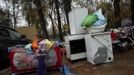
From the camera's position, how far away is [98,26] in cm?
838

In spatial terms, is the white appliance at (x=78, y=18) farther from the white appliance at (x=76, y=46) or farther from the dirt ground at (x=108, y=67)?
the dirt ground at (x=108, y=67)

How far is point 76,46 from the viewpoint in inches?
354

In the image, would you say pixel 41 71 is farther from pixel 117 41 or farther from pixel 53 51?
pixel 117 41

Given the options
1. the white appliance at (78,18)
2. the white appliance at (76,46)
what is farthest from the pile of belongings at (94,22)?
the white appliance at (78,18)

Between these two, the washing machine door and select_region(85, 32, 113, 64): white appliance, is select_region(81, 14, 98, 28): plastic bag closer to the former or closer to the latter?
select_region(85, 32, 113, 64): white appliance

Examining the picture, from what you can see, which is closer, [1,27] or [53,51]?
[53,51]

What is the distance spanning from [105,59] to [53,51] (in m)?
1.72

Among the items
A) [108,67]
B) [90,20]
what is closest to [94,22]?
[90,20]

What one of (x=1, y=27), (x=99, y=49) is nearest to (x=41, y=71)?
(x=99, y=49)

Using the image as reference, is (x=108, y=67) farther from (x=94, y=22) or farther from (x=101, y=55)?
(x=94, y=22)

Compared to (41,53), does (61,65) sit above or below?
below

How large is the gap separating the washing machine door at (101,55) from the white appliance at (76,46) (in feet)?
2.89

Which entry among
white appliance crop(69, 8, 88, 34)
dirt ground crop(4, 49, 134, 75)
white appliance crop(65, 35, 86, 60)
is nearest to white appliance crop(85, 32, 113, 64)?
dirt ground crop(4, 49, 134, 75)

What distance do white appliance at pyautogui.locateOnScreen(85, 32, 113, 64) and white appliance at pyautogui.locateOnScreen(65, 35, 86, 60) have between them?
48 cm
